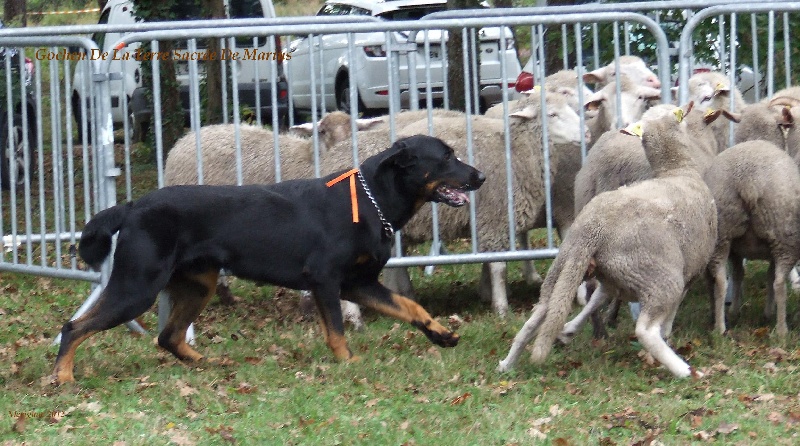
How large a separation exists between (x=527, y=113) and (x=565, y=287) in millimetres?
2492

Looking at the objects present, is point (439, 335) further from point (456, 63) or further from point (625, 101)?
point (456, 63)

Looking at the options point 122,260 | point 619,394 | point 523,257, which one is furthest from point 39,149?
point 619,394

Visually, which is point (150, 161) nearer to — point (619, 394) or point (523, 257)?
point (523, 257)

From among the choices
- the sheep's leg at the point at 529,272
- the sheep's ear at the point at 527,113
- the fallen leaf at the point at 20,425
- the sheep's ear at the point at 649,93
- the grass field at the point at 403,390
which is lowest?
the sheep's leg at the point at 529,272

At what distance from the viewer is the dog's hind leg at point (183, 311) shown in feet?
20.9

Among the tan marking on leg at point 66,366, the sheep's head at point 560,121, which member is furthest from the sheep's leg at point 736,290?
the tan marking on leg at point 66,366

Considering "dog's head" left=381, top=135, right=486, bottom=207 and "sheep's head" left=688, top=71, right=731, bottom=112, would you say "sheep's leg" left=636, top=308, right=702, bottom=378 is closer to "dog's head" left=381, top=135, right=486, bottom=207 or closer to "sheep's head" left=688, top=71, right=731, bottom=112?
"dog's head" left=381, top=135, right=486, bottom=207

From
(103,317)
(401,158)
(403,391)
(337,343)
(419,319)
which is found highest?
(401,158)

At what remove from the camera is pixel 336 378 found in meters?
5.83

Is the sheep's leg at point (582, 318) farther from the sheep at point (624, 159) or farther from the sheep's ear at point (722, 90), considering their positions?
the sheep's ear at point (722, 90)

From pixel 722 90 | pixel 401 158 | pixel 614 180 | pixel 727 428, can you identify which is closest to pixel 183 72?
pixel 722 90

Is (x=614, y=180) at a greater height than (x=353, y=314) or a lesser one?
greater

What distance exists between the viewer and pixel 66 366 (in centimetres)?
589

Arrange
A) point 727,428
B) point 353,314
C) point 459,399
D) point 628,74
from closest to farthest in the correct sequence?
point 727,428 → point 459,399 → point 353,314 → point 628,74
